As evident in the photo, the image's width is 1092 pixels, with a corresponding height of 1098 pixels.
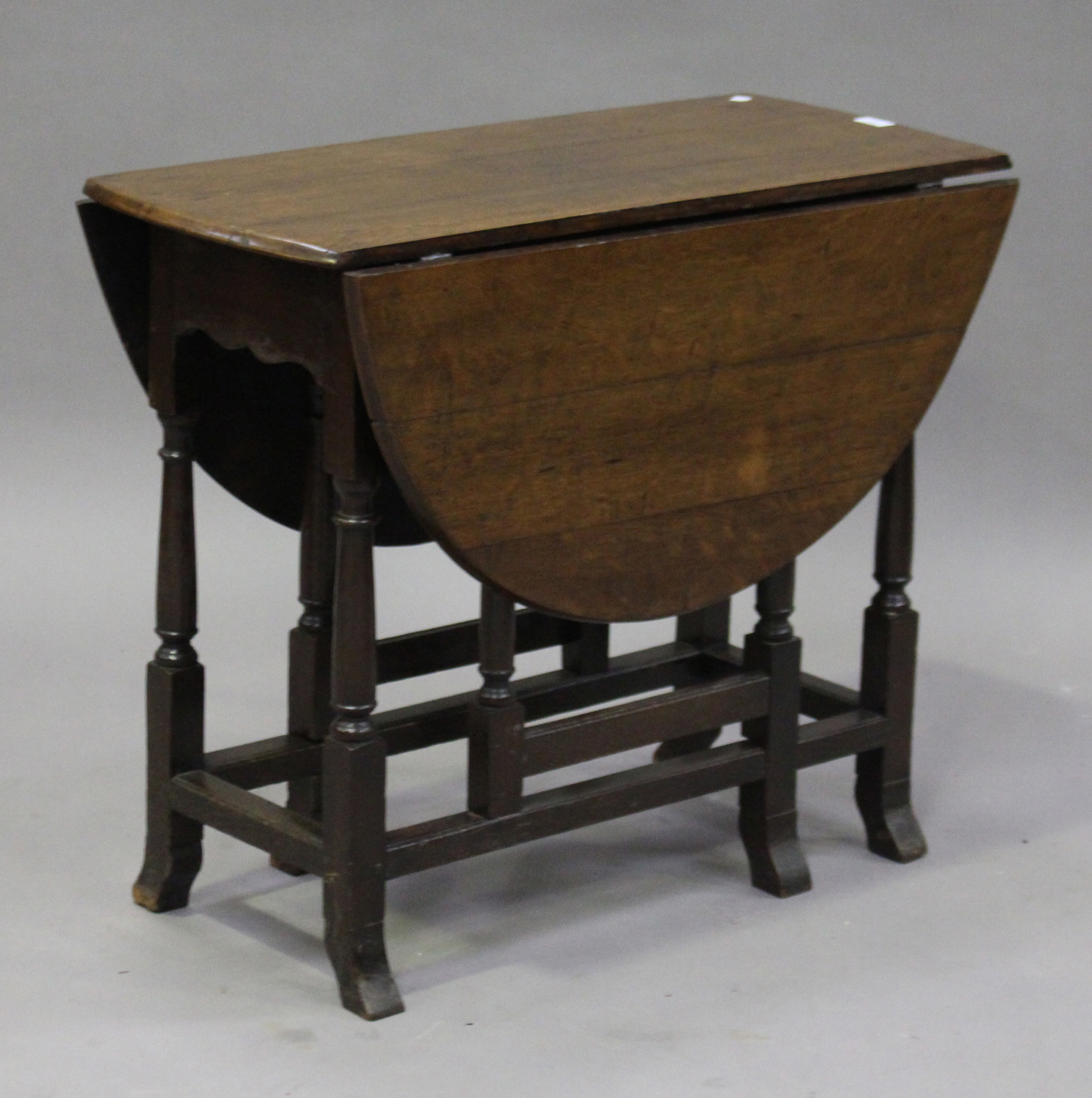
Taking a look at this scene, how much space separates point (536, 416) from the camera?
3062 millimetres

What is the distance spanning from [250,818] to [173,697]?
0.70 ft

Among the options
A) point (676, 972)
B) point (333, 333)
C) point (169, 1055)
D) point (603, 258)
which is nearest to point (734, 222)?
point (603, 258)

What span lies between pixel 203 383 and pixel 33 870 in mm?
744

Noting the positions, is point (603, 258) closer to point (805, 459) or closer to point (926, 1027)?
point (805, 459)

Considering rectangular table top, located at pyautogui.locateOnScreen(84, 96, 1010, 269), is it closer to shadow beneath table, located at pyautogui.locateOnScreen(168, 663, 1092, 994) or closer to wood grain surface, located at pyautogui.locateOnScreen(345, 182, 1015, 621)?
wood grain surface, located at pyautogui.locateOnScreen(345, 182, 1015, 621)

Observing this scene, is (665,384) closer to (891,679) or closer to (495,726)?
(495,726)

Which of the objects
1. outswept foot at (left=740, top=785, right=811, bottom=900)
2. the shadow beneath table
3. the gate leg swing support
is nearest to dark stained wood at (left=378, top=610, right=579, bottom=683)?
the gate leg swing support

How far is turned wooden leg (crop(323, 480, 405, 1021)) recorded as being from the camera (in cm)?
308

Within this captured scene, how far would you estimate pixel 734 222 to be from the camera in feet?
10.3

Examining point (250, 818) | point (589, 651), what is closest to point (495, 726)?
point (250, 818)

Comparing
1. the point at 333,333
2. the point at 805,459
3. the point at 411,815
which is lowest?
the point at 411,815

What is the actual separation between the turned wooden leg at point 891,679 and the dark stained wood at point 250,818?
85 centimetres

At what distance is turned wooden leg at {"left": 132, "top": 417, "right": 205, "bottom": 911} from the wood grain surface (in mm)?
453

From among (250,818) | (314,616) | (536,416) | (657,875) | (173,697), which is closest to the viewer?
(536,416)
